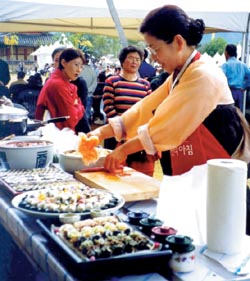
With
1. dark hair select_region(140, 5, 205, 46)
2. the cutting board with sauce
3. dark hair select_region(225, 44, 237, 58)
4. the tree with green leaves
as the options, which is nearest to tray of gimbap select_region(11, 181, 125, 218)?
the cutting board with sauce

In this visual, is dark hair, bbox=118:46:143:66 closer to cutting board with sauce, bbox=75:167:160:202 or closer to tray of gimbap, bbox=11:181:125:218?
cutting board with sauce, bbox=75:167:160:202

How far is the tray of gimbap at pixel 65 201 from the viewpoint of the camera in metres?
1.31

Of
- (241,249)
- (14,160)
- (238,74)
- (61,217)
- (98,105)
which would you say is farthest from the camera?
(98,105)

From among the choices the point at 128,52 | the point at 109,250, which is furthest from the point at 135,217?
the point at 128,52

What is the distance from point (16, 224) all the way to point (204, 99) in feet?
2.32

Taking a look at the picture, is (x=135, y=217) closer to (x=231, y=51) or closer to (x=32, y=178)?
(x=32, y=178)

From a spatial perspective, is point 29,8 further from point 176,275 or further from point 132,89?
point 176,275

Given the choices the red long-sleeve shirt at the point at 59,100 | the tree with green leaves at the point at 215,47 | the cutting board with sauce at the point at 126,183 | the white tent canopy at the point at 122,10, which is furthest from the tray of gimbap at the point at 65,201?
the tree with green leaves at the point at 215,47

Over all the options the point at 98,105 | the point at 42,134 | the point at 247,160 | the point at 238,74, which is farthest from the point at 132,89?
the point at 98,105

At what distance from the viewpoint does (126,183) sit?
1655 millimetres

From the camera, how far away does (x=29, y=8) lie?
4555mm

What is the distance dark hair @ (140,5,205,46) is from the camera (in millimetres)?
1590

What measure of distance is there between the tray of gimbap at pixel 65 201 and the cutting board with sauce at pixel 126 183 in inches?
3.2

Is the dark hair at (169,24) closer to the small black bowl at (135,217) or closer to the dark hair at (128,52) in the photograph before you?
the small black bowl at (135,217)
